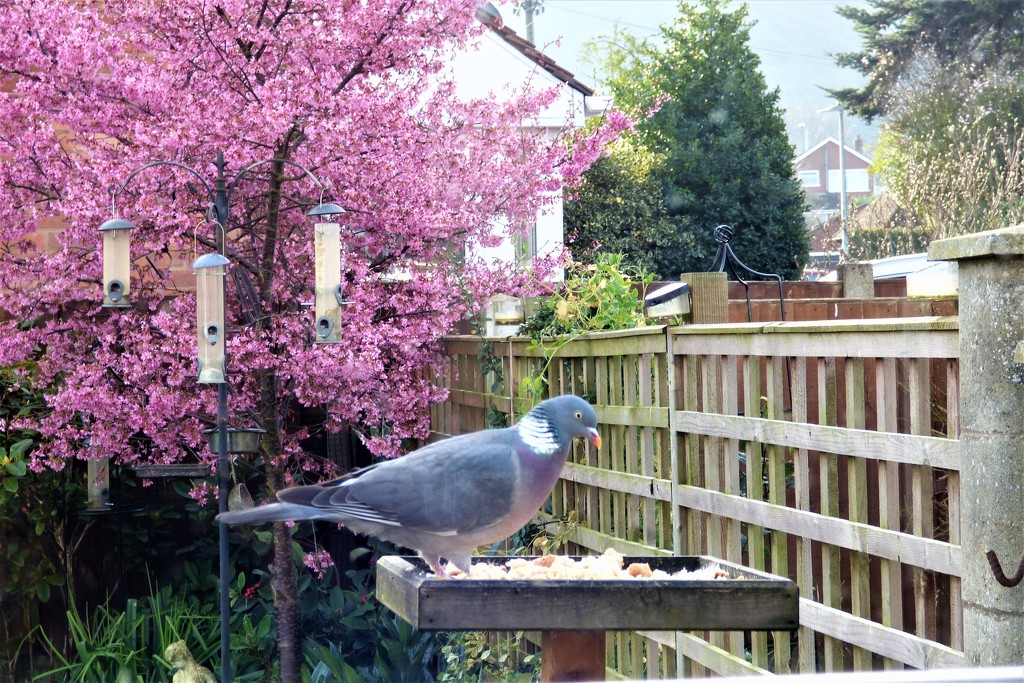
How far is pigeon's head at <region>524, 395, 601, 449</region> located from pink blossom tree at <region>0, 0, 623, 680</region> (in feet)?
7.57

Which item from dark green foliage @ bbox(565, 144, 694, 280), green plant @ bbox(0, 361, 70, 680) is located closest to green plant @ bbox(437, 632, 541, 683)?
green plant @ bbox(0, 361, 70, 680)

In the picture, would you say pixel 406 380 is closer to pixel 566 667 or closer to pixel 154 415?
pixel 154 415

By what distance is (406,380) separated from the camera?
16.1 ft

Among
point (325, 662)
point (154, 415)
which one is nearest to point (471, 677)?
point (325, 662)

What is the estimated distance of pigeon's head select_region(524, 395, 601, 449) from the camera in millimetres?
2006

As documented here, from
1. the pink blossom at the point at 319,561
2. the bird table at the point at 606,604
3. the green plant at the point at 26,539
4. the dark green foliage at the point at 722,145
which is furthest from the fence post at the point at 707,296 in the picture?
the dark green foliage at the point at 722,145

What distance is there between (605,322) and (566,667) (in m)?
2.03

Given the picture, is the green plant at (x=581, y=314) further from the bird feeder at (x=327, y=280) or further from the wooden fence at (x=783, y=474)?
the bird feeder at (x=327, y=280)

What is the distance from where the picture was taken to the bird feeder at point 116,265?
3846mm

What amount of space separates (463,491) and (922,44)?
2191 cm

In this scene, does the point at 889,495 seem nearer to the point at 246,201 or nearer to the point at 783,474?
the point at 783,474

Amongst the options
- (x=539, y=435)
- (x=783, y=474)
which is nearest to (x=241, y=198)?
(x=783, y=474)

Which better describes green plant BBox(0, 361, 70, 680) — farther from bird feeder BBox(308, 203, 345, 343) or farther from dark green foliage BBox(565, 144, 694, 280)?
dark green foliage BBox(565, 144, 694, 280)

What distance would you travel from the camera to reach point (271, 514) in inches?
71.2
